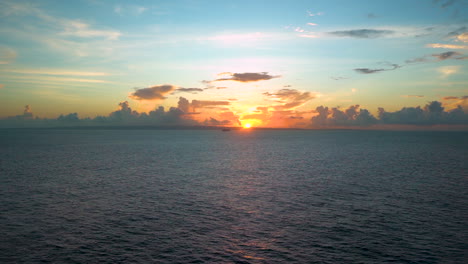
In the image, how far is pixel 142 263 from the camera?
104 feet

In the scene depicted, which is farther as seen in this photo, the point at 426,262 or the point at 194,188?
the point at 194,188

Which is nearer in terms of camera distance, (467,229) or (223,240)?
(223,240)

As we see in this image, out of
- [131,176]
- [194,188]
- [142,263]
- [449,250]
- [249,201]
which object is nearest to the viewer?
[142,263]

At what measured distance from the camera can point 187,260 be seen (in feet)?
107

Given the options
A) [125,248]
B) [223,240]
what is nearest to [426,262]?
[223,240]

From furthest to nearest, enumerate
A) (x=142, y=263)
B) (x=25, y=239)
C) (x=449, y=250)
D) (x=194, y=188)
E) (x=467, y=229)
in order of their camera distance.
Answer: (x=194, y=188)
(x=467, y=229)
(x=25, y=239)
(x=449, y=250)
(x=142, y=263)

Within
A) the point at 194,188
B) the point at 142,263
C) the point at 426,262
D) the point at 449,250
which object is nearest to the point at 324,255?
the point at 426,262

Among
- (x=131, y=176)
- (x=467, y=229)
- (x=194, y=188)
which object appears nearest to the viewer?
(x=467, y=229)

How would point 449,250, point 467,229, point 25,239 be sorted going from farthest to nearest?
point 467,229 → point 25,239 → point 449,250

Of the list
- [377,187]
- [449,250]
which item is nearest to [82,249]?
[449,250]

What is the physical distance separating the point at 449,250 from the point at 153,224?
37322 millimetres

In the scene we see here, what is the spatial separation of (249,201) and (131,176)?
4237 centimetres

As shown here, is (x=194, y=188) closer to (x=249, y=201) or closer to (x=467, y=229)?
(x=249, y=201)

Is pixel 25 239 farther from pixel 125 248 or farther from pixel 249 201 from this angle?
pixel 249 201
